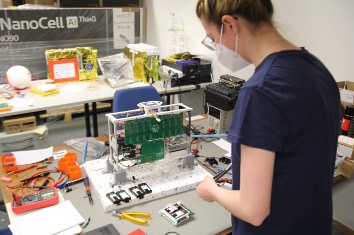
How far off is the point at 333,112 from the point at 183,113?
79cm

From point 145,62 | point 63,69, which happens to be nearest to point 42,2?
point 63,69

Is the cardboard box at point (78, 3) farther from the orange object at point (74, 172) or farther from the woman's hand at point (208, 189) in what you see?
the woman's hand at point (208, 189)

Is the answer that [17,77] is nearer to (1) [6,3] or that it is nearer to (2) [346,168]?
(1) [6,3]

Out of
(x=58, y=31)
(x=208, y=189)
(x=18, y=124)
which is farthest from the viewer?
(x=58, y=31)

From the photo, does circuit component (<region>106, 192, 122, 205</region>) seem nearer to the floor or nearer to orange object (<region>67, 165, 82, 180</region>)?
orange object (<region>67, 165, 82, 180</region>)

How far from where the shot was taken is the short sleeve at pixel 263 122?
724 millimetres

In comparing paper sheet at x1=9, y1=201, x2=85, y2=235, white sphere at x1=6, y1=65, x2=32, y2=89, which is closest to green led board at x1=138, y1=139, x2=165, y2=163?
paper sheet at x1=9, y1=201, x2=85, y2=235

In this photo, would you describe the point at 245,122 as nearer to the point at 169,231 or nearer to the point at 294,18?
the point at 169,231

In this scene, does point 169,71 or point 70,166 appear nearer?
point 70,166

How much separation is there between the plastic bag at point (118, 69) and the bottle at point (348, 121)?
190cm

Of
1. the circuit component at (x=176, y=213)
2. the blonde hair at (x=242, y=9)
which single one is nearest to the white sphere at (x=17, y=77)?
the circuit component at (x=176, y=213)

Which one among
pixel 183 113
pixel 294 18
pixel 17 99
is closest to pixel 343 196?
pixel 294 18

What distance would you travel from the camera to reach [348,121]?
1854 mm

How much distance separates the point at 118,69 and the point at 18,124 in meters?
1.02
